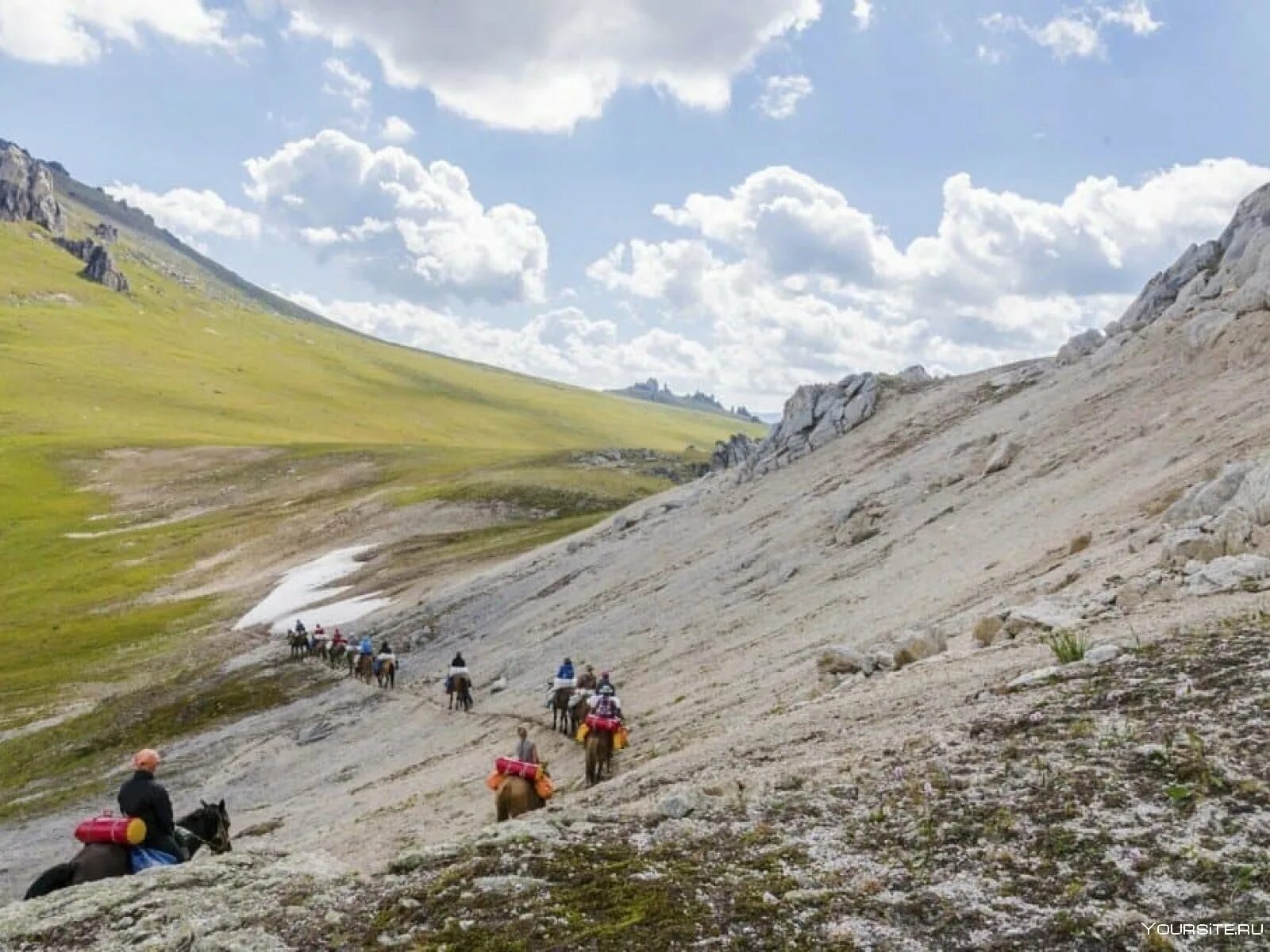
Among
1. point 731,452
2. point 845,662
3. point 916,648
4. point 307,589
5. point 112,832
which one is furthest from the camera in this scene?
point 731,452

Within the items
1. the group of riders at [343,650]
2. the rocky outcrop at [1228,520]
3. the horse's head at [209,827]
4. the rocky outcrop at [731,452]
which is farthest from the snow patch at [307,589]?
the rocky outcrop at [1228,520]

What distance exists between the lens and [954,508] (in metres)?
40.4

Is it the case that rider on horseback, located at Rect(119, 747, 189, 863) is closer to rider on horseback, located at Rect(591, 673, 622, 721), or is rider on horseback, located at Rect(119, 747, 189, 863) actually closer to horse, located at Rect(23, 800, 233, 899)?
horse, located at Rect(23, 800, 233, 899)

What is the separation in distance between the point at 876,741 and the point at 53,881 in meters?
12.6

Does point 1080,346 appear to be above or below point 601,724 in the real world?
above

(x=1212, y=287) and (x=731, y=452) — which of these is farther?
(x=731, y=452)

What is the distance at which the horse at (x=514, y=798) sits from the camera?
18286 millimetres

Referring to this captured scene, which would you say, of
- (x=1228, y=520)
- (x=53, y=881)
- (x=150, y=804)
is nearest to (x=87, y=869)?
(x=53, y=881)

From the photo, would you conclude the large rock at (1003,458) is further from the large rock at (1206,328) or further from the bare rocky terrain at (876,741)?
the large rock at (1206,328)

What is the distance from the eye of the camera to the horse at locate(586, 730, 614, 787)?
22141 millimetres

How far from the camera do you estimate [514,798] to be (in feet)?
60.5

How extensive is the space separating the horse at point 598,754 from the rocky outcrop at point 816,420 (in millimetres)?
43991

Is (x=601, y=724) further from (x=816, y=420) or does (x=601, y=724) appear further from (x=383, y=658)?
(x=816, y=420)

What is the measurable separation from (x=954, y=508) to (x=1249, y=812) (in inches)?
1284
